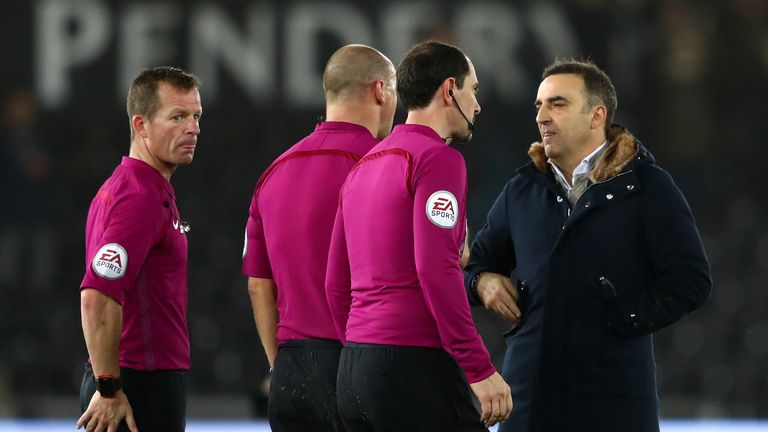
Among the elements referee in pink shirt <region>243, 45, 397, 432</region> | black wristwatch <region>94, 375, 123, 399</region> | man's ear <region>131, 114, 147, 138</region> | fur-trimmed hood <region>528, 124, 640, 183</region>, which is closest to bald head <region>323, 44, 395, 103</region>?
referee in pink shirt <region>243, 45, 397, 432</region>

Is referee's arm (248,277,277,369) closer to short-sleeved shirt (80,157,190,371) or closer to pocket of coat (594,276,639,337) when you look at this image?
short-sleeved shirt (80,157,190,371)

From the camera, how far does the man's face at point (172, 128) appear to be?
334 cm

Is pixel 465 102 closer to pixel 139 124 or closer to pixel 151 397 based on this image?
pixel 139 124

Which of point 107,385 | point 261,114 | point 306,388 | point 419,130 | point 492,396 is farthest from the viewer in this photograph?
point 261,114

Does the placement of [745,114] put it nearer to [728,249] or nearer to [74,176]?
[728,249]

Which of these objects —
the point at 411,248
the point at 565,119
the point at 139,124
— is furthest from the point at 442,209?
the point at 139,124

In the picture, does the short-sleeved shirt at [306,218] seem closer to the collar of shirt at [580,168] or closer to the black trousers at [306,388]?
the black trousers at [306,388]

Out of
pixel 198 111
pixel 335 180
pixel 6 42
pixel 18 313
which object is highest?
pixel 6 42

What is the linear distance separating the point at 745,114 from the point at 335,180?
6.44 m

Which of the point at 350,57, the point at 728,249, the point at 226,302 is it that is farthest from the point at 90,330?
the point at 728,249

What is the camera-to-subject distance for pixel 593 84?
3.29 m

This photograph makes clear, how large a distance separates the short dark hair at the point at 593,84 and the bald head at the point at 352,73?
451 mm

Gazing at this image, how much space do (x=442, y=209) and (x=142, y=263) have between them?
2.86 feet

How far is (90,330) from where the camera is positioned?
119 inches
